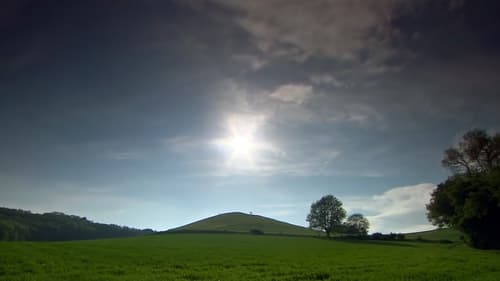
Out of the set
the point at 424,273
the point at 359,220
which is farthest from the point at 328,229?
the point at 424,273

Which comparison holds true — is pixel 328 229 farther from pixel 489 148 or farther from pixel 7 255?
pixel 7 255

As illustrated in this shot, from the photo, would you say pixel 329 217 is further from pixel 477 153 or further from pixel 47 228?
pixel 47 228

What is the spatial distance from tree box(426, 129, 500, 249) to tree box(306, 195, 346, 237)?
49607mm

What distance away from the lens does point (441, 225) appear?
6906cm

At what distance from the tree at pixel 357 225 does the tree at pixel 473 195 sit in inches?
2070

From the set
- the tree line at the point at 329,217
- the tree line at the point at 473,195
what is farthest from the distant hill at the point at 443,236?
the tree line at the point at 473,195

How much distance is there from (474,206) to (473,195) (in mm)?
1915

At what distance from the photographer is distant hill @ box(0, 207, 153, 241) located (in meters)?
113

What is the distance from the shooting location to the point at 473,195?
58.0 metres

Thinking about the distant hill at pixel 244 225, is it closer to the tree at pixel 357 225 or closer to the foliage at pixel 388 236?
the tree at pixel 357 225

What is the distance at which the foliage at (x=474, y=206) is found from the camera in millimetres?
56688

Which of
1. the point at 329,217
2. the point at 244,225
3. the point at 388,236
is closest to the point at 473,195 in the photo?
the point at 388,236

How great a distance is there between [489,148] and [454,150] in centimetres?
579

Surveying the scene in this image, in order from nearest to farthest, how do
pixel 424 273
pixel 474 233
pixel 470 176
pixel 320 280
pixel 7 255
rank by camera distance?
pixel 320 280 < pixel 424 273 < pixel 7 255 < pixel 474 233 < pixel 470 176
